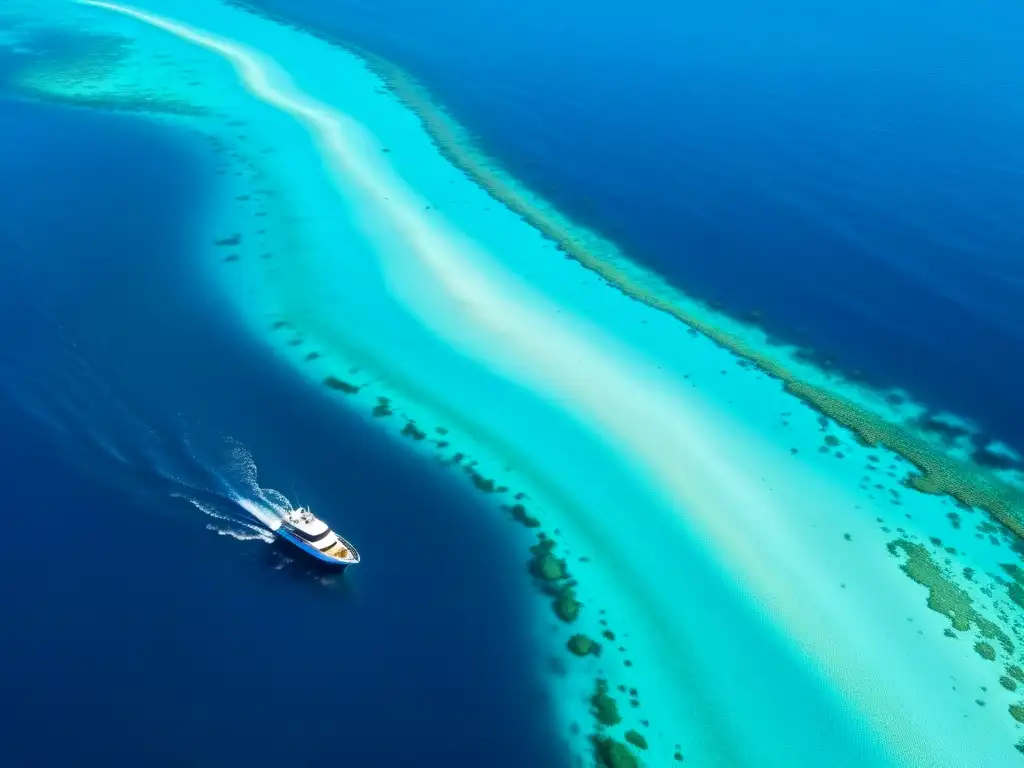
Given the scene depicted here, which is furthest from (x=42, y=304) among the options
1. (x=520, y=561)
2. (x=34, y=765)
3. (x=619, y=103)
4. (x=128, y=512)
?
(x=619, y=103)

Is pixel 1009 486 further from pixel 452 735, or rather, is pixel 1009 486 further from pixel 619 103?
pixel 619 103

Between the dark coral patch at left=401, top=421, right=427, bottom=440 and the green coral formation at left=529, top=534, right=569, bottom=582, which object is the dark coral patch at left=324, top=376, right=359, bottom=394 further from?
the green coral formation at left=529, top=534, right=569, bottom=582

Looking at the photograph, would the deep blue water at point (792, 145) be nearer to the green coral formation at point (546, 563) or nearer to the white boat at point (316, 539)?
the green coral formation at point (546, 563)

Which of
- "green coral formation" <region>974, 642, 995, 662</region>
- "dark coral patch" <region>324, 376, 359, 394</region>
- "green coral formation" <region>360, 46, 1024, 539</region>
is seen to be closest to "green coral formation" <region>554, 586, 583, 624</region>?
"green coral formation" <region>974, 642, 995, 662</region>

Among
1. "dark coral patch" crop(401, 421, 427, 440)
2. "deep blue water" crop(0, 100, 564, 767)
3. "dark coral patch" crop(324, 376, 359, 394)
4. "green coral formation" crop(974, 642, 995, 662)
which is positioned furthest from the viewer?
"dark coral patch" crop(324, 376, 359, 394)

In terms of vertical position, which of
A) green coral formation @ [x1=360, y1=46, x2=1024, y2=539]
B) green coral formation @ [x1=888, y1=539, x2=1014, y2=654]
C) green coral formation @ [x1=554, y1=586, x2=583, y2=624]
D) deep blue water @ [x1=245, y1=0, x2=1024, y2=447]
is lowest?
green coral formation @ [x1=554, y1=586, x2=583, y2=624]

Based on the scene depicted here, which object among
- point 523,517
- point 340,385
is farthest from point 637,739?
point 340,385

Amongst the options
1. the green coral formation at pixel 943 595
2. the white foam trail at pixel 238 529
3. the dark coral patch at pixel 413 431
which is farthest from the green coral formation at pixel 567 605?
the green coral formation at pixel 943 595
